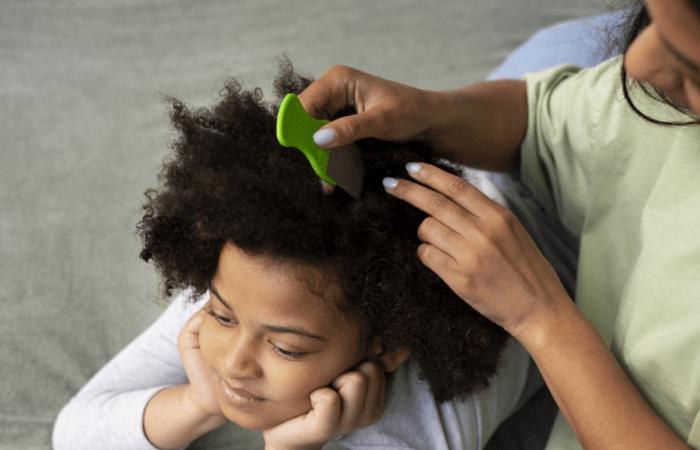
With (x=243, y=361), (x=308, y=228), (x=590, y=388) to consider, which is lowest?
(x=590, y=388)

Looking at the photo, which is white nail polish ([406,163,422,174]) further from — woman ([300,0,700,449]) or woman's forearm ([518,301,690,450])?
woman's forearm ([518,301,690,450])

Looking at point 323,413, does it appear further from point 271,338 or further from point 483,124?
point 483,124

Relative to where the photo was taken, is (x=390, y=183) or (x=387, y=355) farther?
(x=387, y=355)

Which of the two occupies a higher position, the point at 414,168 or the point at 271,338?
the point at 414,168

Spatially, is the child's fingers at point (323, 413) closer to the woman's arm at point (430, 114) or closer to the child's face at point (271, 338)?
the child's face at point (271, 338)

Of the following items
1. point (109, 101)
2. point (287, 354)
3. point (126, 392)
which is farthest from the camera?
point (109, 101)

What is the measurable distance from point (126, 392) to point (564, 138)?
2.11ft

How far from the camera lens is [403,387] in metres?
0.97

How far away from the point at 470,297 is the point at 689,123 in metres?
0.30

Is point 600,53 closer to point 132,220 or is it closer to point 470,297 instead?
point 470,297

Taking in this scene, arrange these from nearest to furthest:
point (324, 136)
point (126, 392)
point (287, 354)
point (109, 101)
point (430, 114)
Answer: point (324, 136), point (287, 354), point (430, 114), point (126, 392), point (109, 101)

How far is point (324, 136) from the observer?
2.42ft

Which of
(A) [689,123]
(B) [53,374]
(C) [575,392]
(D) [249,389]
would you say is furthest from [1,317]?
(A) [689,123]

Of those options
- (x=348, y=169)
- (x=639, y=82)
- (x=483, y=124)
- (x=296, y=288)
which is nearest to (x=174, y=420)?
(x=296, y=288)
